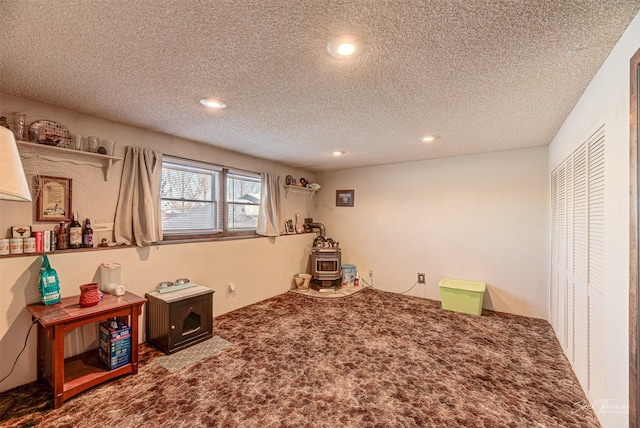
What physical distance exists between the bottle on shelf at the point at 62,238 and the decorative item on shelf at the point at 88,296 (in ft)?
1.78

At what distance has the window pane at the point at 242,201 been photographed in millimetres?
4070

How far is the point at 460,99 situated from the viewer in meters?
2.21

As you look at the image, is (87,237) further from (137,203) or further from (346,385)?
(346,385)

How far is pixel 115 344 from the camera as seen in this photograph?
221 cm

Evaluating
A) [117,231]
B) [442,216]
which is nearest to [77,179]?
[117,231]

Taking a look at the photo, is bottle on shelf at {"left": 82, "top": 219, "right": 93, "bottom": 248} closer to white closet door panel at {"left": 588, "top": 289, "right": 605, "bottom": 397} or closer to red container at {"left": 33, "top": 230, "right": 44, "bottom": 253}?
red container at {"left": 33, "top": 230, "right": 44, "bottom": 253}

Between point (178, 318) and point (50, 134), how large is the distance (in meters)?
2.01

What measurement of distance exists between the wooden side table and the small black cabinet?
312 millimetres

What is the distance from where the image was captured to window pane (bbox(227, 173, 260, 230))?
407cm

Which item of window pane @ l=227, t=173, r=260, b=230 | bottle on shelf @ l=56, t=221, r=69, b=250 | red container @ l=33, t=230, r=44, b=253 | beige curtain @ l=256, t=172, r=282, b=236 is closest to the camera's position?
red container @ l=33, t=230, r=44, b=253

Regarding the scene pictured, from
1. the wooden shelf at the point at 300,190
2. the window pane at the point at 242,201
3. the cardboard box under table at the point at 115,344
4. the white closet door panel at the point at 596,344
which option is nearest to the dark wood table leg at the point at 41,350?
the cardboard box under table at the point at 115,344

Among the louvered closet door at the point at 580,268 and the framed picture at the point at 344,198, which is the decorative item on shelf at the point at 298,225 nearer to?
the framed picture at the point at 344,198

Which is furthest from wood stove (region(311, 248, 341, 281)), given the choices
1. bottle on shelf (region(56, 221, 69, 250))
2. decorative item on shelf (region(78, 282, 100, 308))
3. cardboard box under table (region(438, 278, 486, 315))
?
bottle on shelf (region(56, 221, 69, 250))

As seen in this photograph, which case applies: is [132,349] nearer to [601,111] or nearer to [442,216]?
[601,111]
